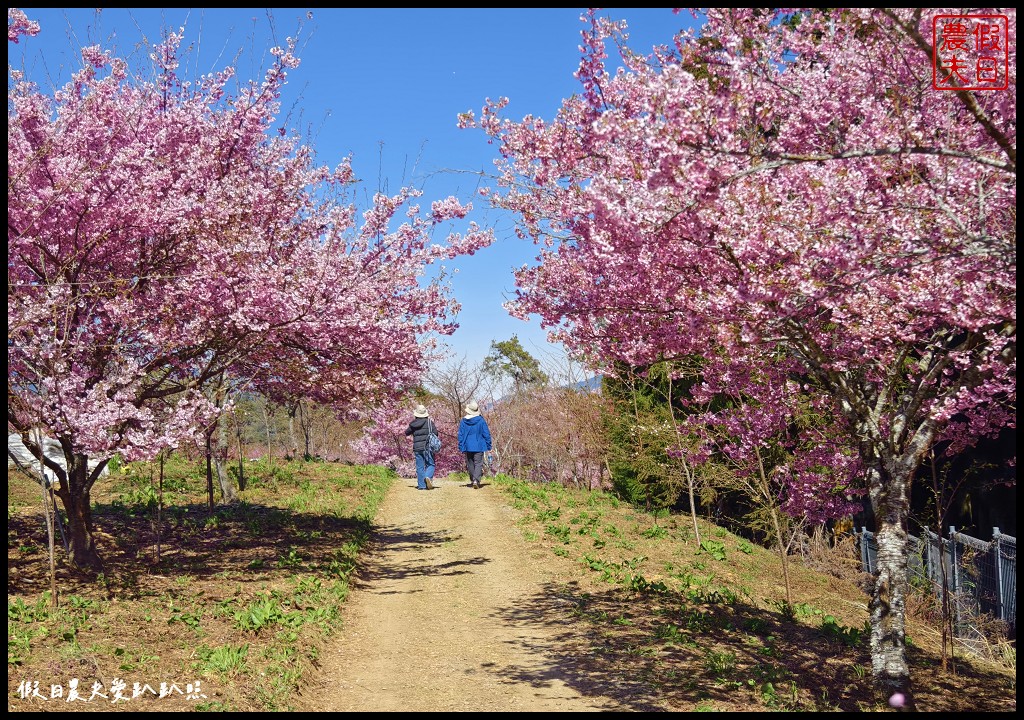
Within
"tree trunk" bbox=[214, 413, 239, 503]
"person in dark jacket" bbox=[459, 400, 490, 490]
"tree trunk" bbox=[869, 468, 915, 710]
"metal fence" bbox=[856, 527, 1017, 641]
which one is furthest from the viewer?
"person in dark jacket" bbox=[459, 400, 490, 490]

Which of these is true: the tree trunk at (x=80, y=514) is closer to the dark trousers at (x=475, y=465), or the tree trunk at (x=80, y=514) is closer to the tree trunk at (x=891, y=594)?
the tree trunk at (x=891, y=594)

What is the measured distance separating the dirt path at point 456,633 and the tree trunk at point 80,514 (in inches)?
117

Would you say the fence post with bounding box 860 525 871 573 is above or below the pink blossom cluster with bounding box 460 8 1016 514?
below

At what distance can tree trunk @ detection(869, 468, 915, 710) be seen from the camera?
5879mm

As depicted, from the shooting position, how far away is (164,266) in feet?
27.8

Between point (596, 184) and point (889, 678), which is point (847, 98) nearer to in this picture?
point (596, 184)

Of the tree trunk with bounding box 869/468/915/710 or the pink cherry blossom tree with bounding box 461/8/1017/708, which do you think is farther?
the tree trunk with bounding box 869/468/915/710

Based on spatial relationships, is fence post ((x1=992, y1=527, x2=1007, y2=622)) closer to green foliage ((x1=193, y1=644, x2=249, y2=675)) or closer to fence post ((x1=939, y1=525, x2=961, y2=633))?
fence post ((x1=939, y1=525, x2=961, y2=633))

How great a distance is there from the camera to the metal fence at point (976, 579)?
1009 cm

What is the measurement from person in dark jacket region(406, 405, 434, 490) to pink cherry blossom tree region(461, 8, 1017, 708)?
12801mm

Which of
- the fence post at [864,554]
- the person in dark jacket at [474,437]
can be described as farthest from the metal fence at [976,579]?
the person in dark jacket at [474,437]

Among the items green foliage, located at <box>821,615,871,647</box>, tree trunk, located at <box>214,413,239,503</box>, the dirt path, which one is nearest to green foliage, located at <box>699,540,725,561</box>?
the dirt path

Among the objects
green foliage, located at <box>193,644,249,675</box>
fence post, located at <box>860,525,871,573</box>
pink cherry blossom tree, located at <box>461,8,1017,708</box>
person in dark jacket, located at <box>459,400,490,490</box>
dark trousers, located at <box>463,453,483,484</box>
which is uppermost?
pink cherry blossom tree, located at <box>461,8,1017,708</box>

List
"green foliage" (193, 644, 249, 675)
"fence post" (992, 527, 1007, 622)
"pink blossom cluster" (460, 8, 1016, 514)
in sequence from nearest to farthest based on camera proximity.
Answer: "pink blossom cluster" (460, 8, 1016, 514) < "green foliage" (193, 644, 249, 675) < "fence post" (992, 527, 1007, 622)
